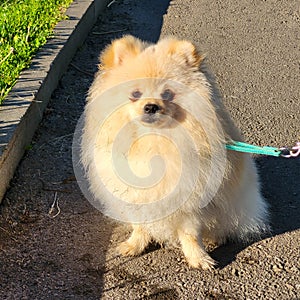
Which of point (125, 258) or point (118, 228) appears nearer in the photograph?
point (125, 258)

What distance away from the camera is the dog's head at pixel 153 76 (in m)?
3.07

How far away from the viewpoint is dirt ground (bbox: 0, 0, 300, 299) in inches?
133

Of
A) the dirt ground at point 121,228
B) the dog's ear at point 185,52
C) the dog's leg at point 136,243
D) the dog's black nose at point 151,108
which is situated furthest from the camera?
the dog's leg at point 136,243

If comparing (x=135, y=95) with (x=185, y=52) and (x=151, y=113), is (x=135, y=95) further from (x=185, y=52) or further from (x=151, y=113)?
(x=185, y=52)

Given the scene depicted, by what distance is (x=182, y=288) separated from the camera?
3.38 m

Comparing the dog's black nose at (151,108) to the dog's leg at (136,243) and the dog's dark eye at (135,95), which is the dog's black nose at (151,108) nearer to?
the dog's dark eye at (135,95)

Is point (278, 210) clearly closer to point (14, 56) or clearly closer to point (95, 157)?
point (95, 157)

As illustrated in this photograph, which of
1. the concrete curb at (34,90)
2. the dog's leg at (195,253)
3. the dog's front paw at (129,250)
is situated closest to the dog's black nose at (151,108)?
the dog's leg at (195,253)

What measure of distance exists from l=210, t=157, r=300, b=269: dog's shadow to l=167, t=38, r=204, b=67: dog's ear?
111 cm

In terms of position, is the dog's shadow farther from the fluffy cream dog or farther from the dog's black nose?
the dog's black nose

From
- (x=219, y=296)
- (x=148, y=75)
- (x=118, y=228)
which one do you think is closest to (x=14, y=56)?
(x=118, y=228)

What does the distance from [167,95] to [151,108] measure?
0.41ft

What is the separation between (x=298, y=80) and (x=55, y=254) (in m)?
3.21

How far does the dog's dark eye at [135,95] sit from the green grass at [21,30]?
65.3 inches
